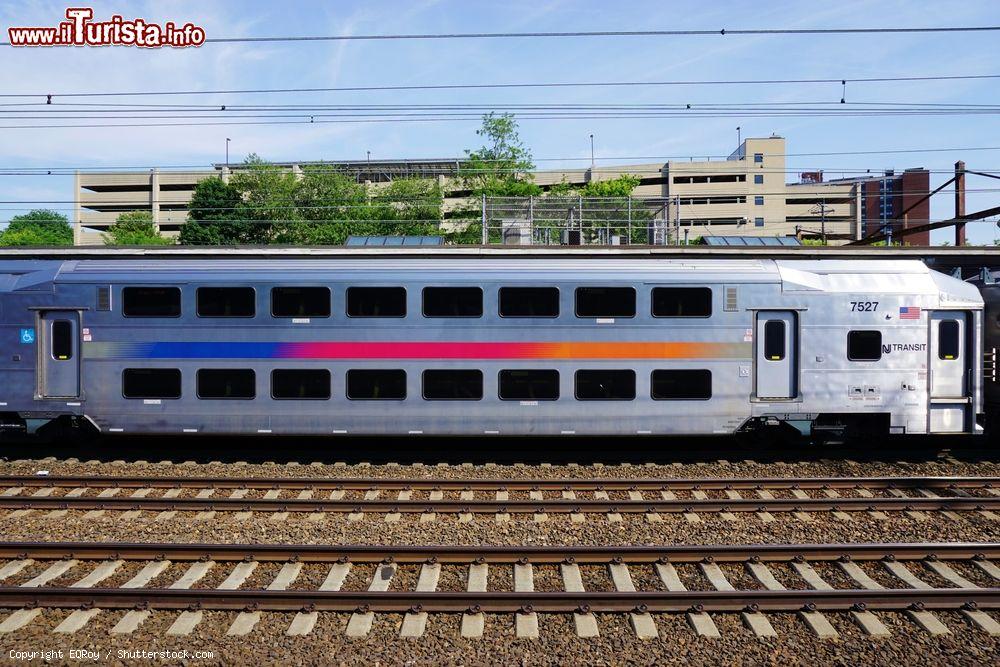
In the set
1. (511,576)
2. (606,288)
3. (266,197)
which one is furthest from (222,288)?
(266,197)

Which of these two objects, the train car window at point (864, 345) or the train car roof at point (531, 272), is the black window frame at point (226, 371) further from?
the train car window at point (864, 345)

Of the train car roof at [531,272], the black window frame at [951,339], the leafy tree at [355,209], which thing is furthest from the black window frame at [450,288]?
the leafy tree at [355,209]

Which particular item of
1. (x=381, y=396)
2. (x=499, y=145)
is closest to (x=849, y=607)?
(x=381, y=396)

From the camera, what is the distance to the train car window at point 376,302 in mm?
13398

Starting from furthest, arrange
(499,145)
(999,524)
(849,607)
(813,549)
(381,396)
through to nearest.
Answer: (499,145) < (381,396) < (999,524) < (813,549) < (849,607)

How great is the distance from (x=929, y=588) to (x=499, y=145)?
56357 millimetres

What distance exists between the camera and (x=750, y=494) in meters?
11.7

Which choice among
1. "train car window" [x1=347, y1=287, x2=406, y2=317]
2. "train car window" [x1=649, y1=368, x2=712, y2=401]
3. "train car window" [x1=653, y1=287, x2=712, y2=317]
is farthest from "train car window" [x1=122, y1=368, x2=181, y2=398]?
"train car window" [x1=653, y1=287, x2=712, y2=317]

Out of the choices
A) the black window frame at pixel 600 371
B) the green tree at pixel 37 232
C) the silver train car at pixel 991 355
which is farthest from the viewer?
the green tree at pixel 37 232

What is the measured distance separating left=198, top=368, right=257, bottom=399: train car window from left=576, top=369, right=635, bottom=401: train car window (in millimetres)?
6426

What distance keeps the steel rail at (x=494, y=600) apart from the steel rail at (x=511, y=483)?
4.33 meters

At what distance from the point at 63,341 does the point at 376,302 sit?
6242mm

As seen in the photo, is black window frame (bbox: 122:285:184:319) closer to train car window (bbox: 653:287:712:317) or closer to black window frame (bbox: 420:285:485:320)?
black window frame (bbox: 420:285:485:320)

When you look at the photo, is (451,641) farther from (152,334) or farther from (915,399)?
(915,399)
